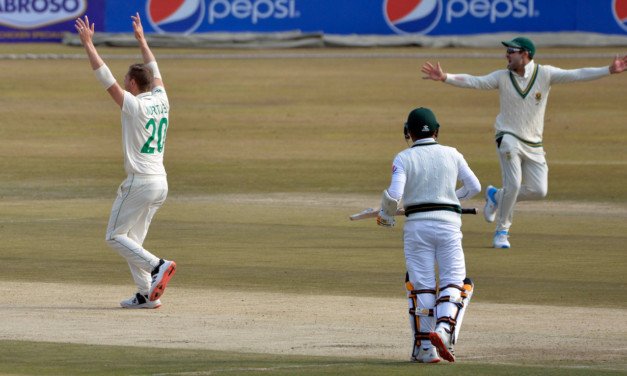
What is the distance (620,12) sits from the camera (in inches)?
1281

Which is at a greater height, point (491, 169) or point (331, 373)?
point (331, 373)

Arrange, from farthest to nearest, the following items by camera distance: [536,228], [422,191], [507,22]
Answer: [507,22], [536,228], [422,191]

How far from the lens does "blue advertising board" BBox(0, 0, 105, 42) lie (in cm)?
3266

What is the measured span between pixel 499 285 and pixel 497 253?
2318 mm

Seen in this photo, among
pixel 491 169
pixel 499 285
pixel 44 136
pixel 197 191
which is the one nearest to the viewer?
pixel 499 285

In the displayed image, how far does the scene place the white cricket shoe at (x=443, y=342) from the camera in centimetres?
738

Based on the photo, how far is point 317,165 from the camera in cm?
2400

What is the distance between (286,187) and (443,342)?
13.8 metres

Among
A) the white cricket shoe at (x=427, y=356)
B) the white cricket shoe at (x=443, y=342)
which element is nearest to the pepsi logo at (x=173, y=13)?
the white cricket shoe at (x=427, y=356)

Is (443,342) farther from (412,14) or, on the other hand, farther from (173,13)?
(173,13)

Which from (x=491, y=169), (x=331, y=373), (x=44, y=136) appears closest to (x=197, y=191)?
(x=491, y=169)

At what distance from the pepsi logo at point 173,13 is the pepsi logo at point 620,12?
1099 centimetres

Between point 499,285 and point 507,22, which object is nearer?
point 499,285

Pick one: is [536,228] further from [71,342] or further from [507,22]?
[507,22]
